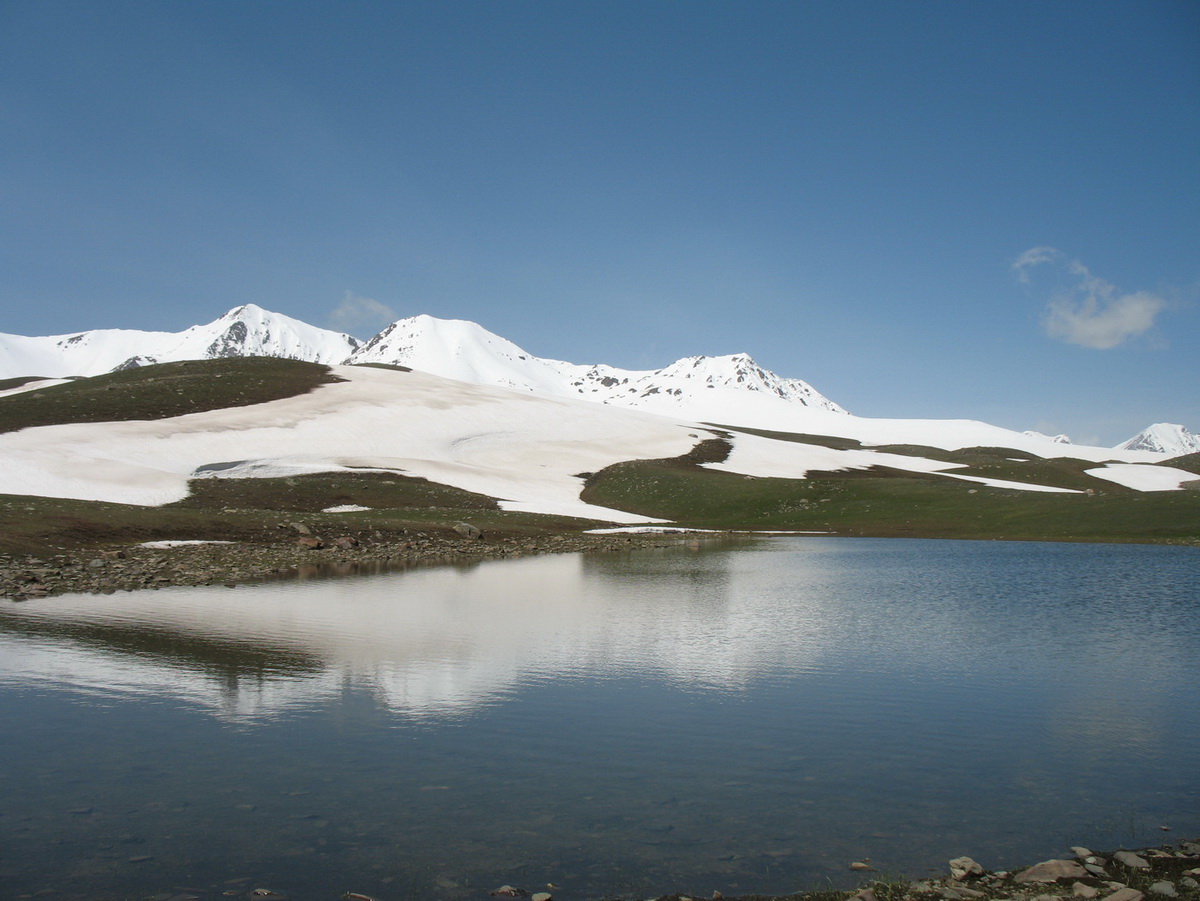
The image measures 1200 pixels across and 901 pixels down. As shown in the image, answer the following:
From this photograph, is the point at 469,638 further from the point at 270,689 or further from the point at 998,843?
the point at 998,843

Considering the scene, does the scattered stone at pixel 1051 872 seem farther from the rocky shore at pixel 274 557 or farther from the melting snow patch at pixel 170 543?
the melting snow patch at pixel 170 543

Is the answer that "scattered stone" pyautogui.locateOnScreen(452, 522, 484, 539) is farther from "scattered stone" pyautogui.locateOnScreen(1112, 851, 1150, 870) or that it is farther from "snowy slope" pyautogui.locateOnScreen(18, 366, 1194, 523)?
"scattered stone" pyautogui.locateOnScreen(1112, 851, 1150, 870)

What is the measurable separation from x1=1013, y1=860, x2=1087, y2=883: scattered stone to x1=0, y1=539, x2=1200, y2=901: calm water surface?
22.5 inches

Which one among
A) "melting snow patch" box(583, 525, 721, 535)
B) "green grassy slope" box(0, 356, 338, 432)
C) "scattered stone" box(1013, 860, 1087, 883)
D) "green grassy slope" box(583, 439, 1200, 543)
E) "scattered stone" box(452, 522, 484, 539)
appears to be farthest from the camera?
"green grassy slope" box(0, 356, 338, 432)

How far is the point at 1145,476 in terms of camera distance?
118062 millimetres

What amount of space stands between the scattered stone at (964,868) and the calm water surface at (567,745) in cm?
40

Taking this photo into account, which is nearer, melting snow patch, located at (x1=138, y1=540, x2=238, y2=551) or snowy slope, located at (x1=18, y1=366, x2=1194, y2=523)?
melting snow patch, located at (x1=138, y1=540, x2=238, y2=551)

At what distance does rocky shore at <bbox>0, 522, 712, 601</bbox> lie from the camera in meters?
38.6

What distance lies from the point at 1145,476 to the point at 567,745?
423ft

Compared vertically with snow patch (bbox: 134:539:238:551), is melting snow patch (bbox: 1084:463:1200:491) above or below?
above

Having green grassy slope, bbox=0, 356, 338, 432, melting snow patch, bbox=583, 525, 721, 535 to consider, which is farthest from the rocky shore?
green grassy slope, bbox=0, 356, 338, 432

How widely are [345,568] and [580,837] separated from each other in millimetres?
38928

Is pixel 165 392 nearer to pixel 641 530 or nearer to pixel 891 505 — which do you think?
pixel 641 530

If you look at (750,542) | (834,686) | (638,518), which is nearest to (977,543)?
(750,542)
